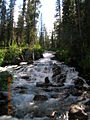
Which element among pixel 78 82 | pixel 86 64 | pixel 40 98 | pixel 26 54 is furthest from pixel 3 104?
pixel 26 54

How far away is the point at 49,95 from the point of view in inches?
626

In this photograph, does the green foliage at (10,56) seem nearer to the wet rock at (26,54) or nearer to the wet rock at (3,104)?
the wet rock at (26,54)

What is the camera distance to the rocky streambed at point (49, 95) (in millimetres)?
11562

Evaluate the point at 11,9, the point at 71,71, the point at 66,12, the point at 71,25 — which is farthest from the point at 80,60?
the point at 11,9

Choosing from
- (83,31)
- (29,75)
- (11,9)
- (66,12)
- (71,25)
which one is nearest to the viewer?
(29,75)

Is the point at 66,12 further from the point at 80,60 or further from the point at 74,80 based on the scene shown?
the point at 74,80

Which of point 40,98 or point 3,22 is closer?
point 40,98

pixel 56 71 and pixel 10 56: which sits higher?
pixel 10 56

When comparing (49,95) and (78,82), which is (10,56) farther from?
(49,95)

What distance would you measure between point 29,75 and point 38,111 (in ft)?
34.9

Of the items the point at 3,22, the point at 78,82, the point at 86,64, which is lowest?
the point at 78,82

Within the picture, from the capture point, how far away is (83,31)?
2577cm

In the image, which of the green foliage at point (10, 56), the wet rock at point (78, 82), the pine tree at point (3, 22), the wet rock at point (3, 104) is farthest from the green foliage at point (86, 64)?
the pine tree at point (3, 22)

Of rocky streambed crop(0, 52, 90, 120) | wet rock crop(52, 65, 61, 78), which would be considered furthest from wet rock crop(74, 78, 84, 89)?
wet rock crop(52, 65, 61, 78)
